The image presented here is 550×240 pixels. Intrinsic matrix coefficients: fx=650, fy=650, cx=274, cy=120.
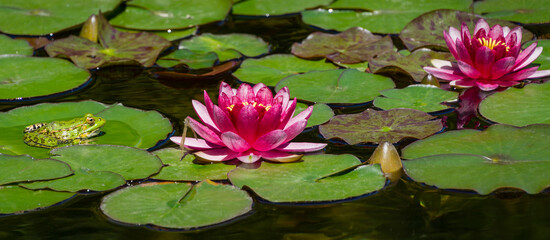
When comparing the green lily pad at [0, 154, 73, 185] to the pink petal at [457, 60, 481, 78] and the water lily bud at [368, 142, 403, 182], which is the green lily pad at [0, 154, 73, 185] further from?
the pink petal at [457, 60, 481, 78]

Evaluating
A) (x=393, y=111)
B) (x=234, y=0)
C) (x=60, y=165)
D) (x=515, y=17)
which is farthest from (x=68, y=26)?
(x=515, y=17)

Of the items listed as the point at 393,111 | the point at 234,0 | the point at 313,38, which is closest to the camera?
the point at 393,111

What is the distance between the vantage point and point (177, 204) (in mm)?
2625

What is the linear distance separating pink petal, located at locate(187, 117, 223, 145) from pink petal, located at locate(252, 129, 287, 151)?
0.59 feet

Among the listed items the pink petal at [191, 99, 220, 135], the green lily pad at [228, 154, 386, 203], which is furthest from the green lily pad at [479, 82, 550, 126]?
the pink petal at [191, 99, 220, 135]

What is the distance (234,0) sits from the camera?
5.68 meters

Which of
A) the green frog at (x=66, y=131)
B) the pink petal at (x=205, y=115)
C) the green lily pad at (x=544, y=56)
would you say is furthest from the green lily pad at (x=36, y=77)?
the green lily pad at (x=544, y=56)

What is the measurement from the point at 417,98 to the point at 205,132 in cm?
134

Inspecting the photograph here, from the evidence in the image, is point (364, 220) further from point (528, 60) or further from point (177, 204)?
point (528, 60)

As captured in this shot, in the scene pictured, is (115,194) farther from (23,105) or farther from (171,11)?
(171,11)

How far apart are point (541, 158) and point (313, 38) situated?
222 centimetres

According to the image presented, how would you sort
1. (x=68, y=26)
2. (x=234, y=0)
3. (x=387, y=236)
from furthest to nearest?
1. (x=234, y=0)
2. (x=68, y=26)
3. (x=387, y=236)

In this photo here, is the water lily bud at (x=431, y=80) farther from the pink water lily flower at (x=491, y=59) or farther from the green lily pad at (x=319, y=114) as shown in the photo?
the green lily pad at (x=319, y=114)

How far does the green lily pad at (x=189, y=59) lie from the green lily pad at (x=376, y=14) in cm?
106
